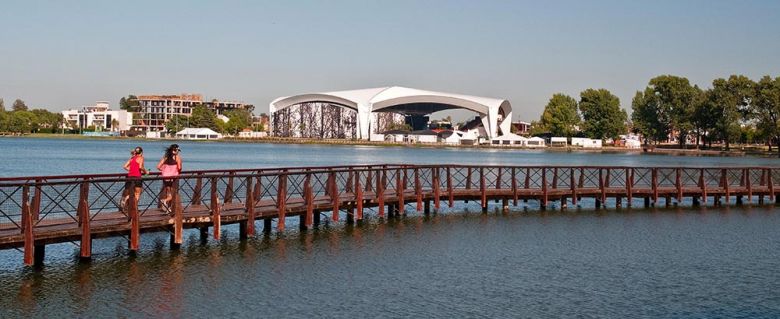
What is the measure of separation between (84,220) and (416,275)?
827 centimetres

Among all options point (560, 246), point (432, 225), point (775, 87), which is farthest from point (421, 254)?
point (775, 87)

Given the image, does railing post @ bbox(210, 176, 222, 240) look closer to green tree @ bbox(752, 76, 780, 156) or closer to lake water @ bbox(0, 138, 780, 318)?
lake water @ bbox(0, 138, 780, 318)

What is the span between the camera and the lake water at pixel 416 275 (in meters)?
18.4

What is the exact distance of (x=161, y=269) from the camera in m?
22.0

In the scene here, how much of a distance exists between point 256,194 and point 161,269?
666 cm

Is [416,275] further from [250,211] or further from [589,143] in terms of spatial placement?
[589,143]

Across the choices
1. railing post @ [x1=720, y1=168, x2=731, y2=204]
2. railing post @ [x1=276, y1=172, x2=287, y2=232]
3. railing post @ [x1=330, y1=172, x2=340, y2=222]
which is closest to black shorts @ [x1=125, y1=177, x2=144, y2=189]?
railing post @ [x1=276, y1=172, x2=287, y2=232]

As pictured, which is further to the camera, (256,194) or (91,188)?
(256,194)

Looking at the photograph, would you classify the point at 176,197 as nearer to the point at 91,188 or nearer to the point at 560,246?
the point at 91,188

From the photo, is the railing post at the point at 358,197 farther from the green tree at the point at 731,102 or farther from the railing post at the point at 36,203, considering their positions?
the green tree at the point at 731,102

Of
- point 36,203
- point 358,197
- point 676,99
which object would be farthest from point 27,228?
point 676,99

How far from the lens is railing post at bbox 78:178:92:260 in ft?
69.3

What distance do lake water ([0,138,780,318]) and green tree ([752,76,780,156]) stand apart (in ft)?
391

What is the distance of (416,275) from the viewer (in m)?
22.2
